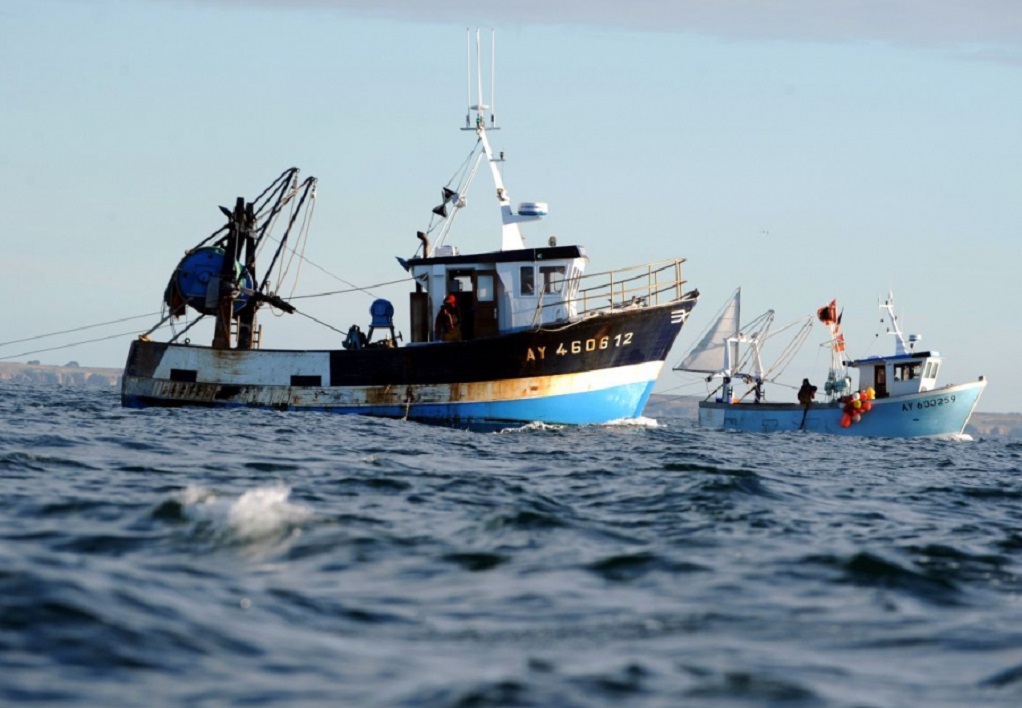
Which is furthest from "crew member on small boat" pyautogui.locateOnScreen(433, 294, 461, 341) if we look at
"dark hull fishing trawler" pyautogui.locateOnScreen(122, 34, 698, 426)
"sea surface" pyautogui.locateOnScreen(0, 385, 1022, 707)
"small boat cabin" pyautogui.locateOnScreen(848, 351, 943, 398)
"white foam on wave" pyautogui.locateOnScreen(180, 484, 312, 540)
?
"small boat cabin" pyautogui.locateOnScreen(848, 351, 943, 398)

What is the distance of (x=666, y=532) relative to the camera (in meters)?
12.2

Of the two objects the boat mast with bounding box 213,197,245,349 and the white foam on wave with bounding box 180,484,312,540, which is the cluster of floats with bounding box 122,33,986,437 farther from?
the white foam on wave with bounding box 180,484,312,540

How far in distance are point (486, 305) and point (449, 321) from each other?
1352 millimetres

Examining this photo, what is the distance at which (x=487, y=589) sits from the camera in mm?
9094

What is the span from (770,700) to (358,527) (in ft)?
18.7

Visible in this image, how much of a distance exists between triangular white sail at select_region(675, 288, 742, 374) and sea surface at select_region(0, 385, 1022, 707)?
47100 mm

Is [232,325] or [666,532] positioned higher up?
[232,325]

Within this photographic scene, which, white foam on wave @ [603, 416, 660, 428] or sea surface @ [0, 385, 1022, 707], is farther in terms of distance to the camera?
white foam on wave @ [603, 416, 660, 428]

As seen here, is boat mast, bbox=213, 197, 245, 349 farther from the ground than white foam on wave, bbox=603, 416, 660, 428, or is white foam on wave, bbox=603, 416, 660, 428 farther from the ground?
boat mast, bbox=213, 197, 245, 349

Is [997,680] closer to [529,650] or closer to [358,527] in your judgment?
[529,650]

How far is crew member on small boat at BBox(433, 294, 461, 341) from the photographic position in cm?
3447

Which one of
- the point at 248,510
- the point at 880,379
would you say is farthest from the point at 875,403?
the point at 248,510

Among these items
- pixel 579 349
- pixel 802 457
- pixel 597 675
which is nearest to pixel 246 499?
pixel 597 675

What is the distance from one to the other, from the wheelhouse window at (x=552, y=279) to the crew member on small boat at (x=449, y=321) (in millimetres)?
2572
